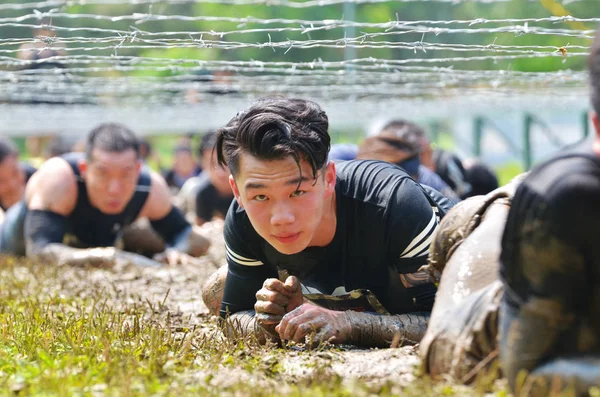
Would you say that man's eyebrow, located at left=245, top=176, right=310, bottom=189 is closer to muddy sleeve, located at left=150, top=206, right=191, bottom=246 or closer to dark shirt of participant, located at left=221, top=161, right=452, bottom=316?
dark shirt of participant, located at left=221, top=161, right=452, bottom=316

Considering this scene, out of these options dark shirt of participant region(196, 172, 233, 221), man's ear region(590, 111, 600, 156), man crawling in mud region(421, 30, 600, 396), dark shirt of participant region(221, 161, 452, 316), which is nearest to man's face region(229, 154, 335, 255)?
dark shirt of participant region(221, 161, 452, 316)

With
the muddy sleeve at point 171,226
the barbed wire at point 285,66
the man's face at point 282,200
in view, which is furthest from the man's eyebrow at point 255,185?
the muddy sleeve at point 171,226

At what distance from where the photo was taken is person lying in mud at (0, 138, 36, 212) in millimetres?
10266

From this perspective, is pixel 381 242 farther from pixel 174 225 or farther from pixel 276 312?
pixel 174 225

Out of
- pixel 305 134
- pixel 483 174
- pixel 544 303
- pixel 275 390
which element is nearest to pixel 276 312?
pixel 305 134

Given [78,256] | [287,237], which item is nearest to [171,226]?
[78,256]

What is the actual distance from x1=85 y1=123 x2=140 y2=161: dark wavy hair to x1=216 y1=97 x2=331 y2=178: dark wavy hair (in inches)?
166

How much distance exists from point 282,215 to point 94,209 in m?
5.05

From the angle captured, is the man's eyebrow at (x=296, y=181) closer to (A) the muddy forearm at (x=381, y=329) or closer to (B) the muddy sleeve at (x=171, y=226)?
(A) the muddy forearm at (x=381, y=329)

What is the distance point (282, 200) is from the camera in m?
3.69

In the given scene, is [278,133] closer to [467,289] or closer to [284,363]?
[284,363]

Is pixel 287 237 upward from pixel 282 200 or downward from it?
downward

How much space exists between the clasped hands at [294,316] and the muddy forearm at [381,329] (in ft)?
0.18

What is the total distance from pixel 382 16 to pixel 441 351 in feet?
45.5
